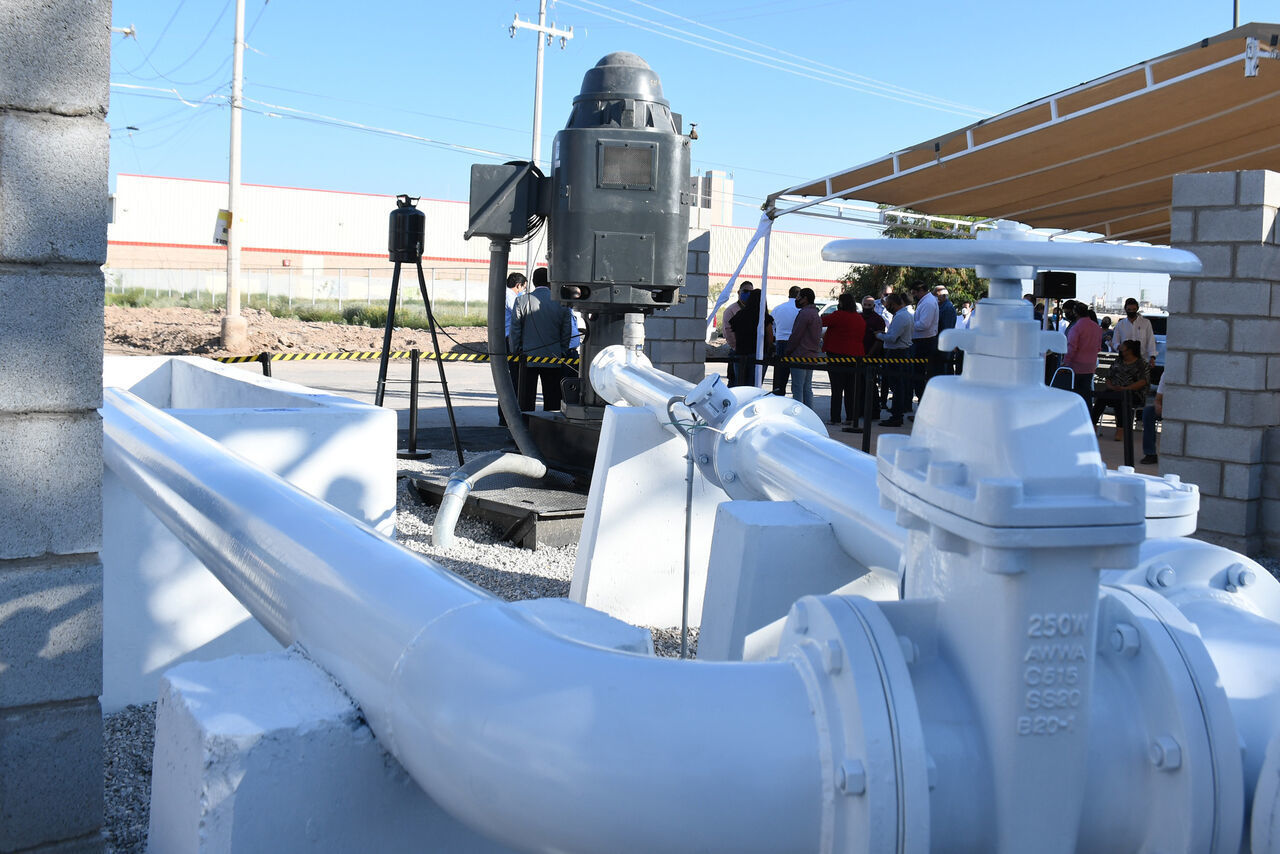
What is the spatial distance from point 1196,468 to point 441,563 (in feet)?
15.6

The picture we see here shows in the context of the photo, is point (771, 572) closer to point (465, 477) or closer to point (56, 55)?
point (56, 55)

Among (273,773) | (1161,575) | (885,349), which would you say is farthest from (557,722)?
(885,349)

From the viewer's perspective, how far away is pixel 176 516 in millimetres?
2449

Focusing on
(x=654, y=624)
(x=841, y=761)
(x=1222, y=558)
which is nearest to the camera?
(x=841, y=761)

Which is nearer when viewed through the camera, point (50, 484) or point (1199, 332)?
point (50, 484)

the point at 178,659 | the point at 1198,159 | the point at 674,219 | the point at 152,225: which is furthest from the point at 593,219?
the point at 152,225

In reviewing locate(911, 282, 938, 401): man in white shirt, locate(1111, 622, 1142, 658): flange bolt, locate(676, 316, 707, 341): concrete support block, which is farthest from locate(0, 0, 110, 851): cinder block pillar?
locate(911, 282, 938, 401): man in white shirt

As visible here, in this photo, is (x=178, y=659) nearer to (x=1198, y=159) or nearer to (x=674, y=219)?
(x=674, y=219)

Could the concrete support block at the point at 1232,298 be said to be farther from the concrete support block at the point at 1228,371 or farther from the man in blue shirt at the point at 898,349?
the man in blue shirt at the point at 898,349

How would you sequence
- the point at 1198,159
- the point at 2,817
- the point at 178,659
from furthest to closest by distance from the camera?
the point at 1198,159
the point at 178,659
the point at 2,817

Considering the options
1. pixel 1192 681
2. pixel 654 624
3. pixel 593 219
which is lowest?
pixel 654 624

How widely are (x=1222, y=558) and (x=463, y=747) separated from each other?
1.13m

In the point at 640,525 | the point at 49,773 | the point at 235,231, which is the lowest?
the point at 49,773

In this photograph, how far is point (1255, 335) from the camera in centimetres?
664
